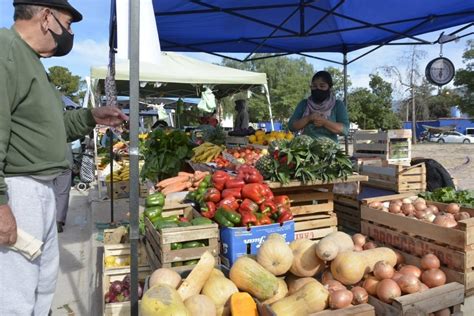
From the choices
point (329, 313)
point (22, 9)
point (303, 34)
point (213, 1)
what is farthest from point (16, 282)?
point (303, 34)

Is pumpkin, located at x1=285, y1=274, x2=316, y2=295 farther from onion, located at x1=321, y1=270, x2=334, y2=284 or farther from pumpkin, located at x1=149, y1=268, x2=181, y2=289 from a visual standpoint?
pumpkin, located at x1=149, y1=268, x2=181, y2=289

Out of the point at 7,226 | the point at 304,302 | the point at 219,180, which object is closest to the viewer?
the point at 7,226

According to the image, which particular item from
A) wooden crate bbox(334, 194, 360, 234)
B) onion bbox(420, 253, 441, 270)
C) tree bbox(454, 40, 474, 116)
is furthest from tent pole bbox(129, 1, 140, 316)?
tree bbox(454, 40, 474, 116)

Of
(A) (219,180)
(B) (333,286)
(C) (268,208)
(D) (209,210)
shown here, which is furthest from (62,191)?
(B) (333,286)

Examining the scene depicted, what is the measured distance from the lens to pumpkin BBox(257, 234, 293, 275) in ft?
8.70

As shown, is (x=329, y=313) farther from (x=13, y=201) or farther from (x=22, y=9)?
(x=22, y=9)

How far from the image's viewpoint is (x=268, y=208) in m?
3.42

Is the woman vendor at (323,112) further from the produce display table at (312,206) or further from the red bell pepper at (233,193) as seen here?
the red bell pepper at (233,193)

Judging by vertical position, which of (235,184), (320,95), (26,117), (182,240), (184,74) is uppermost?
(184,74)

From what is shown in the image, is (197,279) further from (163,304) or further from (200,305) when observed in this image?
(163,304)

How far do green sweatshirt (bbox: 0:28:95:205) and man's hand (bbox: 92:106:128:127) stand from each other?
0.28 metres

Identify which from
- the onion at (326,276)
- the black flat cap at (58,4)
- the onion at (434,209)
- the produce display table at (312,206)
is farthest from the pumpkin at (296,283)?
the black flat cap at (58,4)

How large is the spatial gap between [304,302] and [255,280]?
0.32 metres

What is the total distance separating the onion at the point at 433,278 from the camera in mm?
2914
